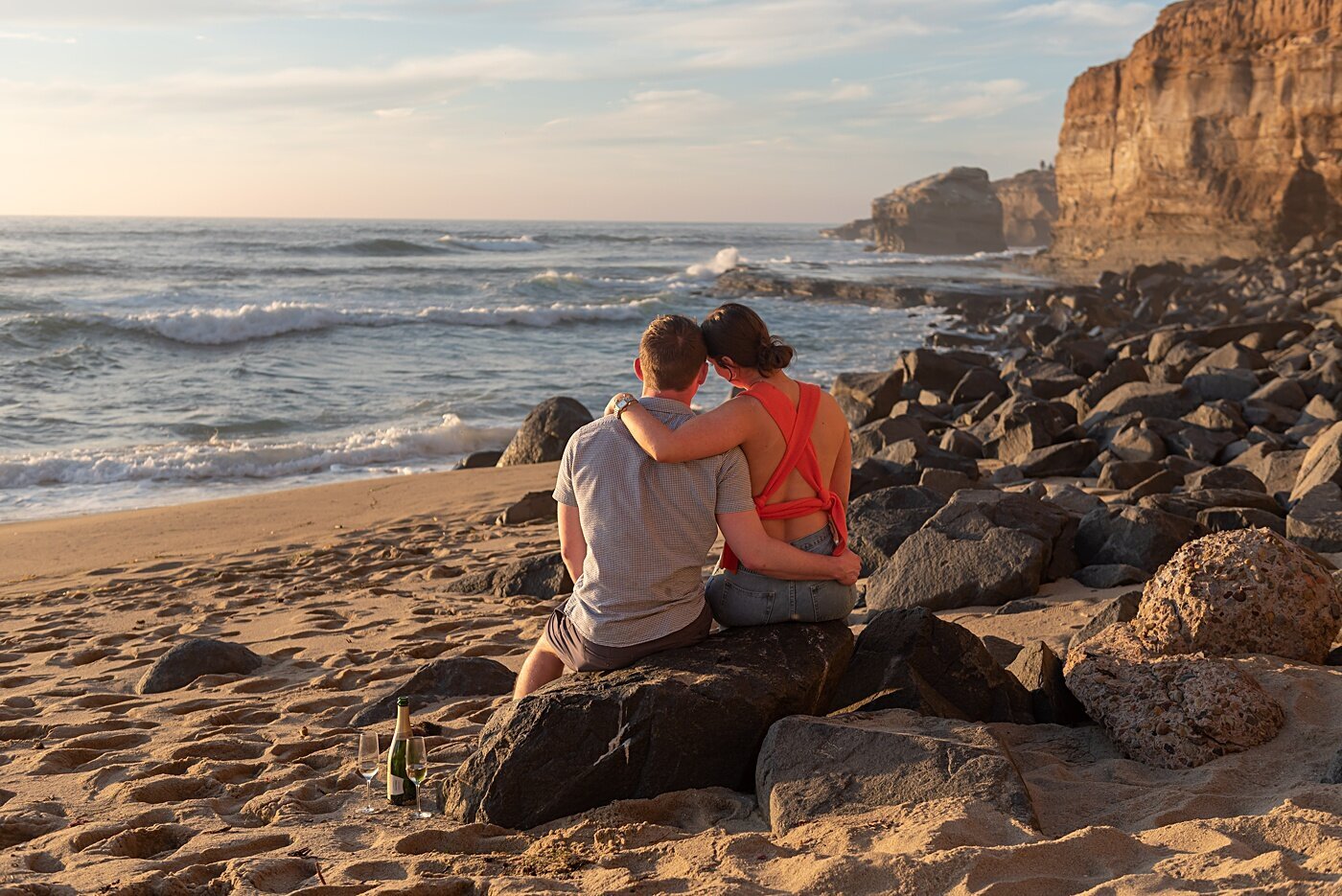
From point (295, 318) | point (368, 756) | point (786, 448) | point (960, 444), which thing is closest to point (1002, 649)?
point (786, 448)

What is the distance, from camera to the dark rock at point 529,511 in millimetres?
8812

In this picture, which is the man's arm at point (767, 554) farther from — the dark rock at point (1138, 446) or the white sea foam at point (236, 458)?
the white sea foam at point (236, 458)

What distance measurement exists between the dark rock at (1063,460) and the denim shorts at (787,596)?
18.0 feet

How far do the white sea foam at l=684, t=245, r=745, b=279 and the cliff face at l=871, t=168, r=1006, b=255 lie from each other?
27.1 metres

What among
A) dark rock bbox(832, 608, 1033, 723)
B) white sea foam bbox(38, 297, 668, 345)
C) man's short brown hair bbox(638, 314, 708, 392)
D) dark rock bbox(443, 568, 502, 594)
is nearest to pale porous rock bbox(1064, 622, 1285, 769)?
dark rock bbox(832, 608, 1033, 723)

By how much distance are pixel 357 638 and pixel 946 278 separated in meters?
41.8

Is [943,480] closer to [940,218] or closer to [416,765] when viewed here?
[416,765]

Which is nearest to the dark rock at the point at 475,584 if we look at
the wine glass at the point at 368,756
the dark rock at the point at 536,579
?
the dark rock at the point at 536,579

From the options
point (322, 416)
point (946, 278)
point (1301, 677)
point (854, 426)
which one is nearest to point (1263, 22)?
point (946, 278)

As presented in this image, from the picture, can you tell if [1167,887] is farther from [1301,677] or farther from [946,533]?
[946,533]

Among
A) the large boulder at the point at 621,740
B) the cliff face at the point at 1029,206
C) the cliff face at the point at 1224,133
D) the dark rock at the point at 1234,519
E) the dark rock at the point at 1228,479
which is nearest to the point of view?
the large boulder at the point at 621,740

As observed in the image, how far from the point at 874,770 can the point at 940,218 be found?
81393mm

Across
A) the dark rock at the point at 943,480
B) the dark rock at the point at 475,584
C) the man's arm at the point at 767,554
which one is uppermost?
the man's arm at the point at 767,554

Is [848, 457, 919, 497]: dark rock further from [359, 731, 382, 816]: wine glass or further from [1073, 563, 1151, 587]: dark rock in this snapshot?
[359, 731, 382, 816]: wine glass
